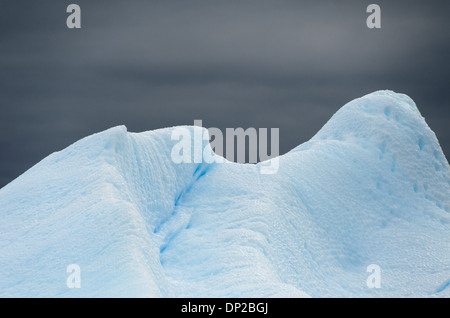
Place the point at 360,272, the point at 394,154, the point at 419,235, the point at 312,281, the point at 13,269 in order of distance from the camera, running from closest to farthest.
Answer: the point at 13,269
the point at 312,281
the point at 360,272
the point at 419,235
the point at 394,154

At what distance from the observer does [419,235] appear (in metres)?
14.3

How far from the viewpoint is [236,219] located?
42.2ft

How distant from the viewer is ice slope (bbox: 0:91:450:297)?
10492 mm

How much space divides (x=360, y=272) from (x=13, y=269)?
25.4 feet

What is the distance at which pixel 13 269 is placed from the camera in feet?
34.7

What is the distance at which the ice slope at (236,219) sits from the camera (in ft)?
34.4
